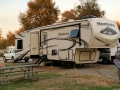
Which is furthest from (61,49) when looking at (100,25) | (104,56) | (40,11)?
(40,11)

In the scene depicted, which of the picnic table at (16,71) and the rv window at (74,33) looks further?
the rv window at (74,33)

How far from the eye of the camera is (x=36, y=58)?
18.7 metres

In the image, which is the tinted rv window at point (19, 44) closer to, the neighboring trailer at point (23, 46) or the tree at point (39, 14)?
the neighboring trailer at point (23, 46)

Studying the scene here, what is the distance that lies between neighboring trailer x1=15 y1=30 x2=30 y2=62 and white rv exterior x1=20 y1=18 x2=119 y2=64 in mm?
1968

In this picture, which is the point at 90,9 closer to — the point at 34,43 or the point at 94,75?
the point at 34,43

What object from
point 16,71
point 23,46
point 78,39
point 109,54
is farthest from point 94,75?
point 23,46

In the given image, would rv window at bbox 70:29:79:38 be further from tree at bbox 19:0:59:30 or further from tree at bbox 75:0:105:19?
tree at bbox 75:0:105:19

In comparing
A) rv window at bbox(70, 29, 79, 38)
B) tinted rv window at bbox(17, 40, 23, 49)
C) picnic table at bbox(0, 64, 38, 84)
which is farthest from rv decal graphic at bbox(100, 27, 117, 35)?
tinted rv window at bbox(17, 40, 23, 49)

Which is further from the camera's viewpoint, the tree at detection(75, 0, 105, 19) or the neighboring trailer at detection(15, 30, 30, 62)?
the tree at detection(75, 0, 105, 19)

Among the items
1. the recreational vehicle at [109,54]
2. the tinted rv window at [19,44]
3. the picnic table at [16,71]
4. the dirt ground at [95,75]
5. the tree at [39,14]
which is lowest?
the dirt ground at [95,75]

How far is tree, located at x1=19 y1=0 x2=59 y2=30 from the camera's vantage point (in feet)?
105

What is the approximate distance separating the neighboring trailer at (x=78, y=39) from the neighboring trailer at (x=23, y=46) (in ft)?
6.46

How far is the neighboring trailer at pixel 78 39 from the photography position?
1391 centimetres

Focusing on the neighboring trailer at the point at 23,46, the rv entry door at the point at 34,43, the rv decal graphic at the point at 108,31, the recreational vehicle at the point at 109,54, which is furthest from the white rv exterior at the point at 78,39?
the recreational vehicle at the point at 109,54
